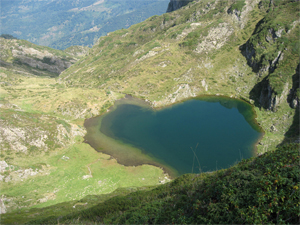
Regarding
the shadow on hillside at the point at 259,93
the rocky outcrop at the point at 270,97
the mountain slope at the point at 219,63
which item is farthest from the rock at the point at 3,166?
the shadow on hillside at the point at 259,93

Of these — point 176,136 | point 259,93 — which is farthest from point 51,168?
point 259,93

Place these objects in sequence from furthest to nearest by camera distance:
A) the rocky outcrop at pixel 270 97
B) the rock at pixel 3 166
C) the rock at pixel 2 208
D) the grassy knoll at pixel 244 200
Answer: the rocky outcrop at pixel 270 97 → the rock at pixel 3 166 → the rock at pixel 2 208 → the grassy knoll at pixel 244 200

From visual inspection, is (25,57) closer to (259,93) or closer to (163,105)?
(163,105)

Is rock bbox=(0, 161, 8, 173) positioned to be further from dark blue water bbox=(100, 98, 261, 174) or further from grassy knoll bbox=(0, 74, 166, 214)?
dark blue water bbox=(100, 98, 261, 174)

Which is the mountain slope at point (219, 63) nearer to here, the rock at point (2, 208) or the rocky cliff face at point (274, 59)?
the rocky cliff face at point (274, 59)

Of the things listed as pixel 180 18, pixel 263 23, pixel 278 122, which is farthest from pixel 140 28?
pixel 278 122

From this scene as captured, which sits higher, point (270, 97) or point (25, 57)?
point (25, 57)

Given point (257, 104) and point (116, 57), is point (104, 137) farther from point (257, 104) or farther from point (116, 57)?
point (116, 57)

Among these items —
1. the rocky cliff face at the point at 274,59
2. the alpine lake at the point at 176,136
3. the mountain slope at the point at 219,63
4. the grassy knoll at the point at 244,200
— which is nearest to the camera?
the grassy knoll at the point at 244,200
